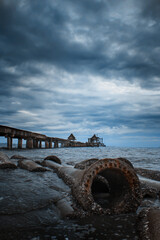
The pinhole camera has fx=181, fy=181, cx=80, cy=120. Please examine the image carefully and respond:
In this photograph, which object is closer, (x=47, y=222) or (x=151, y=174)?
(x=47, y=222)

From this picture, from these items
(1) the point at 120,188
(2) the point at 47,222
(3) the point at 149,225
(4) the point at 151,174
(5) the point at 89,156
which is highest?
(1) the point at 120,188

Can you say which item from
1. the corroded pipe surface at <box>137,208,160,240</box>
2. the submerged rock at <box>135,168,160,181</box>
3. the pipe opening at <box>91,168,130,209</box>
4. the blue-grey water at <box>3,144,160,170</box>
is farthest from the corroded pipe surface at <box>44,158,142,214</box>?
the blue-grey water at <box>3,144,160,170</box>

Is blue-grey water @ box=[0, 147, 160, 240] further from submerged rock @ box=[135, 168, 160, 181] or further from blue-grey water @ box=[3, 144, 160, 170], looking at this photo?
blue-grey water @ box=[3, 144, 160, 170]

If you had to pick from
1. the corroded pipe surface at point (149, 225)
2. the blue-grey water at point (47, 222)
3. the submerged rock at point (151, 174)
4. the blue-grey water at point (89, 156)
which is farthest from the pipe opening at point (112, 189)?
the blue-grey water at point (89, 156)

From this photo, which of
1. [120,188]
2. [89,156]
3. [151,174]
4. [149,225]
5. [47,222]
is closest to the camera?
[149,225]

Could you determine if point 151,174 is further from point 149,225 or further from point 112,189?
point 149,225

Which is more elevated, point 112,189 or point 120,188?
point 120,188

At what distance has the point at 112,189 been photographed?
432cm

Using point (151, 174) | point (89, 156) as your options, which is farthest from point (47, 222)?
point (89, 156)

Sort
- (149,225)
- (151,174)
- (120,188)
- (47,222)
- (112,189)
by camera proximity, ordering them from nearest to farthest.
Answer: (149,225) → (47,222) → (120,188) → (112,189) → (151,174)

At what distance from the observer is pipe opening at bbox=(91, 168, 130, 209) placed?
3664mm

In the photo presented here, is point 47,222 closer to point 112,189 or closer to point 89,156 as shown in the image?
point 112,189

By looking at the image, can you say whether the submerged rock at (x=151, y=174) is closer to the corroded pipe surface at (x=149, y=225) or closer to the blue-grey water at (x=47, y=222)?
the blue-grey water at (x=47, y=222)

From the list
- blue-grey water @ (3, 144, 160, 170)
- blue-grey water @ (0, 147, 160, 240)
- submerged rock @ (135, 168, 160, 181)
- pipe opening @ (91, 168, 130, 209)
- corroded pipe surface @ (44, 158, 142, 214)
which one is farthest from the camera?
blue-grey water @ (3, 144, 160, 170)
